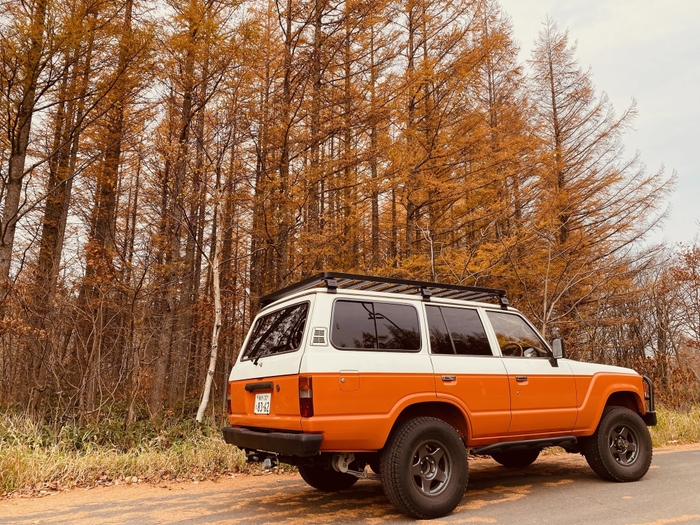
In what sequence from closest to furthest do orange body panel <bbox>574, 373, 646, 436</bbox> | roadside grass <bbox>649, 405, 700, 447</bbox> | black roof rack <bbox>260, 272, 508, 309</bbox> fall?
black roof rack <bbox>260, 272, 508, 309</bbox> → orange body panel <bbox>574, 373, 646, 436</bbox> → roadside grass <bbox>649, 405, 700, 447</bbox>

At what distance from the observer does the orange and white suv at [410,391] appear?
3938 mm

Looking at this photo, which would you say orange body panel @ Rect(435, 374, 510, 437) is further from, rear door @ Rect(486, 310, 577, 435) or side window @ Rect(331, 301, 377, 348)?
side window @ Rect(331, 301, 377, 348)

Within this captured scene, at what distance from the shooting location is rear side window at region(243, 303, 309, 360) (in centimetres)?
430

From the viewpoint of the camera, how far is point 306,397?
12.4 ft

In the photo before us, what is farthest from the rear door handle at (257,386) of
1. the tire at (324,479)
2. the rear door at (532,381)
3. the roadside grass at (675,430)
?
the roadside grass at (675,430)

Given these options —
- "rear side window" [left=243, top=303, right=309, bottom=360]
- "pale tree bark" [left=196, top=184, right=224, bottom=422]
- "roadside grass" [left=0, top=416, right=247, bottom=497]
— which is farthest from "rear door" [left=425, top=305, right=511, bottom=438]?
"pale tree bark" [left=196, top=184, right=224, bottom=422]

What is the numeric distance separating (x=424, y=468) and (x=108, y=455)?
4.65 meters

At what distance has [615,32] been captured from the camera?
10180mm

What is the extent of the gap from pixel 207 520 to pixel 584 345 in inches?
514

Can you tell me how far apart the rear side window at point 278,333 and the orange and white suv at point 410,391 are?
0.02 m

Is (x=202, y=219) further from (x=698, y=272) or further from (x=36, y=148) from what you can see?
(x=698, y=272)

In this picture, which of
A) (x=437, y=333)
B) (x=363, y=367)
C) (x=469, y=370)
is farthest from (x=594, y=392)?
(x=363, y=367)

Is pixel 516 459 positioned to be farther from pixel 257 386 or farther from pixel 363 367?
pixel 257 386

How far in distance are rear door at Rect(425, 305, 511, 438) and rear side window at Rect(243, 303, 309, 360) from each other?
1.27 m
